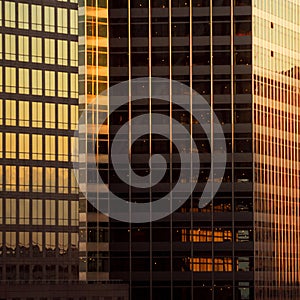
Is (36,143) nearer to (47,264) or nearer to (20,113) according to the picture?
(20,113)

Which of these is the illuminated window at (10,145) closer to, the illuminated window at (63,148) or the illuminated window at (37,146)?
the illuminated window at (37,146)

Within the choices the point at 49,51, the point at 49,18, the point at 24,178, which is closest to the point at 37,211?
the point at 24,178

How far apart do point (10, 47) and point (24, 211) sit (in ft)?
68.8

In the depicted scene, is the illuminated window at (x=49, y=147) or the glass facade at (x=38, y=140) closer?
the glass facade at (x=38, y=140)

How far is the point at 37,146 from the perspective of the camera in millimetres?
184750

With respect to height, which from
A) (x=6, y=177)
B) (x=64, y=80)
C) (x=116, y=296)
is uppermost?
→ (x=64, y=80)

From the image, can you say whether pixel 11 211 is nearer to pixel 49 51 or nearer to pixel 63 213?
pixel 63 213

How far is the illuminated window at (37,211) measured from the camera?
185375mm

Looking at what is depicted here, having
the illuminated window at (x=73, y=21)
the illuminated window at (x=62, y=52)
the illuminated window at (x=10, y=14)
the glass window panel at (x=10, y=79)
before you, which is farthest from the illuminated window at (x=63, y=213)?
the illuminated window at (x=10, y=14)

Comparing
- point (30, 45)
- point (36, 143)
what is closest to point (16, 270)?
point (36, 143)

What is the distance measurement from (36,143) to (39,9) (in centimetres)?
1709

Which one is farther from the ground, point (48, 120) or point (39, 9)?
point (39, 9)

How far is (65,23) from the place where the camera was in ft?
614

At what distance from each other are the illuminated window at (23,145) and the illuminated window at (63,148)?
16.8 feet
